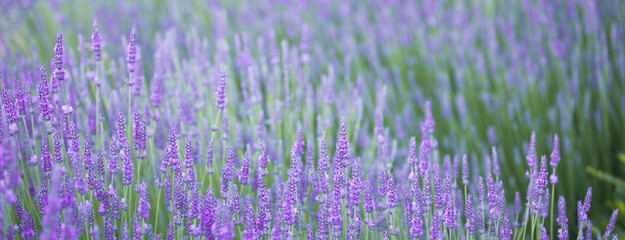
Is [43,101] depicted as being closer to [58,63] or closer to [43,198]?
[58,63]

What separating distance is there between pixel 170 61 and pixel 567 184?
7.14ft

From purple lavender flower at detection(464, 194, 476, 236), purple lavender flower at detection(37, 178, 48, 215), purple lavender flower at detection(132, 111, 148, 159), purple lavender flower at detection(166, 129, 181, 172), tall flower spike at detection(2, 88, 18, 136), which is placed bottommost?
purple lavender flower at detection(464, 194, 476, 236)

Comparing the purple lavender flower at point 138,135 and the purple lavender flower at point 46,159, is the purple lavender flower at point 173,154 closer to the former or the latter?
the purple lavender flower at point 138,135

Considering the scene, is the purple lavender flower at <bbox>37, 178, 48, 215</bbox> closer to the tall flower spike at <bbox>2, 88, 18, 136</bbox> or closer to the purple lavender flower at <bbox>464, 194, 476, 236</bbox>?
the tall flower spike at <bbox>2, 88, 18, 136</bbox>

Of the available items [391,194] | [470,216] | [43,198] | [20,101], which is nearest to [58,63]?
[20,101]

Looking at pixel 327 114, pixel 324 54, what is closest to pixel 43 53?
pixel 324 54

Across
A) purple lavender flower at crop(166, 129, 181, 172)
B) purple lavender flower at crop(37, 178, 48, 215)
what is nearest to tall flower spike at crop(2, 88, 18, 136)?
purple lavender flower at crop(37, 178, 48, 215)

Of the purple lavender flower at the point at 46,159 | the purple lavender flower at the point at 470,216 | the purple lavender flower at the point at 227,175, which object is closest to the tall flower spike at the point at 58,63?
the purple lavender flower at the point at 46,159

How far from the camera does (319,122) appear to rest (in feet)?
7.57

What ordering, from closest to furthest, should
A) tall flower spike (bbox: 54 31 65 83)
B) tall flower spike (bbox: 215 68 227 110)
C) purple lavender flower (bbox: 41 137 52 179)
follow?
purple lavender flower (bbox: 41 137 52 179) → tall flower spike (bbox: 54 31 65 83) → tall flower spike (bbox: 215 68 227 110)

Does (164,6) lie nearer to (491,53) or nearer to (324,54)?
(324,54)

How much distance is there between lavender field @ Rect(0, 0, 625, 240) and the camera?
1.65 metres

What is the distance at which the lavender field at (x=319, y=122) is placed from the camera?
1.65 metres

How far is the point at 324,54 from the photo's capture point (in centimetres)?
387
